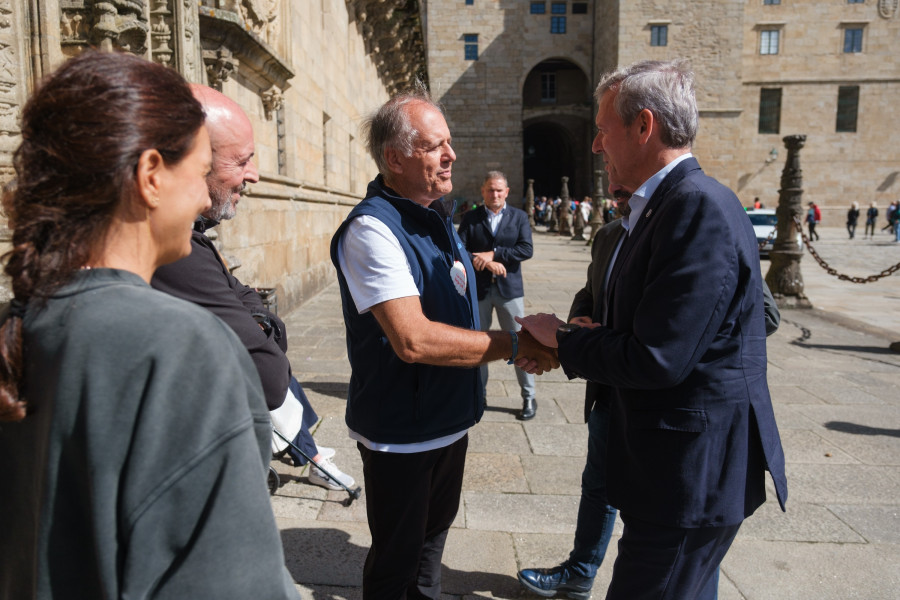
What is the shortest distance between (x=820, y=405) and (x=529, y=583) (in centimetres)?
409

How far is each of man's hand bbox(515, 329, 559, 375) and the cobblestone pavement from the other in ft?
3.91

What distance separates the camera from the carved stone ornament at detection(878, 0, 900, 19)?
132 feet

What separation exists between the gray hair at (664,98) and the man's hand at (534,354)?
767 mm

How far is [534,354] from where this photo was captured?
2.21 meters

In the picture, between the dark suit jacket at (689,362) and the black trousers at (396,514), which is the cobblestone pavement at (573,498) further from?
the dark suit jacket at (689,362)

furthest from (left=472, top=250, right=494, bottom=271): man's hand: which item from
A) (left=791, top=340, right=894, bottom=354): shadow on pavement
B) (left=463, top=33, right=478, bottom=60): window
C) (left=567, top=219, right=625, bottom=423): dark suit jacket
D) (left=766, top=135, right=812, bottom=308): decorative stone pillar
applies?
(left=463, top=33, right=478, bottom=60): window

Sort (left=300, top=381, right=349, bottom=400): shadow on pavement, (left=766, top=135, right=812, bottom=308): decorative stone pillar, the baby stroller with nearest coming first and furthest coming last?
1. the baby stroller
2. (left=300, top=381, right=349, bottom=400): shadow on pavement
3. (left=766, top=135, right=812, bottom=308): decorative stone pillar

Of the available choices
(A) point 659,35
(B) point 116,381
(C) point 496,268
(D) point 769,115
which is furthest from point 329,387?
(D) point 769,115

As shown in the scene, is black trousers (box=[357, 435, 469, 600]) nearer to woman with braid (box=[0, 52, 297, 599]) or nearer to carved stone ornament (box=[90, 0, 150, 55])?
woman with braid (box=[0, 52, 297, 599])

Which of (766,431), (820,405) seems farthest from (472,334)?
(820,405)

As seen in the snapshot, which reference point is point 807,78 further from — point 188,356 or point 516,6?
point 188,356

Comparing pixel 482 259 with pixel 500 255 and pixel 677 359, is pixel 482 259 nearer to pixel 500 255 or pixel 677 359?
pixel 500 255

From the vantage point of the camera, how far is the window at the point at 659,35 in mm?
38031

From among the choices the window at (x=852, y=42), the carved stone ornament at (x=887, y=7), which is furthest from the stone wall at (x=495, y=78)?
the carved stone ornament at (x=887, y=7)
